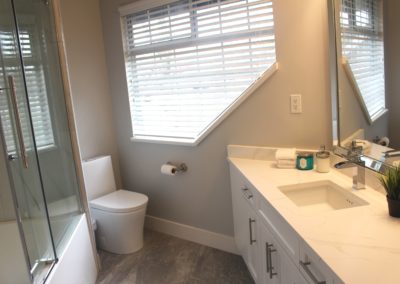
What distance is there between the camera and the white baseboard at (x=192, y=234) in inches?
110

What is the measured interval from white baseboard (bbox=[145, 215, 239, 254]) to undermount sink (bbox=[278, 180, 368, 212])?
1.06m

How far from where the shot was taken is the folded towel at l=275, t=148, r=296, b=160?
212cm

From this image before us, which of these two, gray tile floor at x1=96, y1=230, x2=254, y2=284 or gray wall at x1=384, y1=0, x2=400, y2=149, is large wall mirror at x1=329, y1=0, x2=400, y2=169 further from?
gray tile floor at x1=96, y1=230, x2=254, y2=284

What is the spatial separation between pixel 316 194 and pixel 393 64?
781 mm

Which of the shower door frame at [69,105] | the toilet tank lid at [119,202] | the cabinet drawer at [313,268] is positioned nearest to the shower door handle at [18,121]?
the shower door frame at [69,105]

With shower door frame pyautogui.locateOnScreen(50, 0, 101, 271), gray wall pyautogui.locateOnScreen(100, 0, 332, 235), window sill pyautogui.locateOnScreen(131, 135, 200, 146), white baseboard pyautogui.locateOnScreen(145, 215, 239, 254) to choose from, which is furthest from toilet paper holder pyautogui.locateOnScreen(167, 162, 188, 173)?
shower door frame pyautogui.locateOnScreen(50, 0, 101, 271)

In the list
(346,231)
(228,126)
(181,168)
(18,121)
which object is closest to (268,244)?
(346,231)

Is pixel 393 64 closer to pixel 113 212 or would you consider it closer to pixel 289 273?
pixel 289 273

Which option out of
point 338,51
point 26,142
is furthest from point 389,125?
point 26,142

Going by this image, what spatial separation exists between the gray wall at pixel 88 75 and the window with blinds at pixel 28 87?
79 centimetres

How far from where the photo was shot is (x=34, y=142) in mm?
1986

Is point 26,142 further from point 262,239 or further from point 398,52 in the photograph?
point 398,52

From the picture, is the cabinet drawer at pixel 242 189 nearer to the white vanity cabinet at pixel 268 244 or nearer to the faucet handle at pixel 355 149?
the white vanity cabinet at pixel 268 244

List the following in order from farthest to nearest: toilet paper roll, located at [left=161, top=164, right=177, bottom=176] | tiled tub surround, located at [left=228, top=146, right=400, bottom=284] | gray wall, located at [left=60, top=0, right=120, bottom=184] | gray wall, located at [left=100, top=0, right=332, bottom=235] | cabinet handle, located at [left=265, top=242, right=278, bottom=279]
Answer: gray wall, located at [left=60, top=0, right=120, bottom=184]
toilet paper roll, located at [left=161, top=164, right=177, bottom=176]
gray wall, located at [left=100, top=0, right=332, bottom=235]
cabinet handle, located at [left=265, top=242, right=278, bottom=279]
tiled tub surround, located at [left=228, top=146, right=400, bottom=284]
